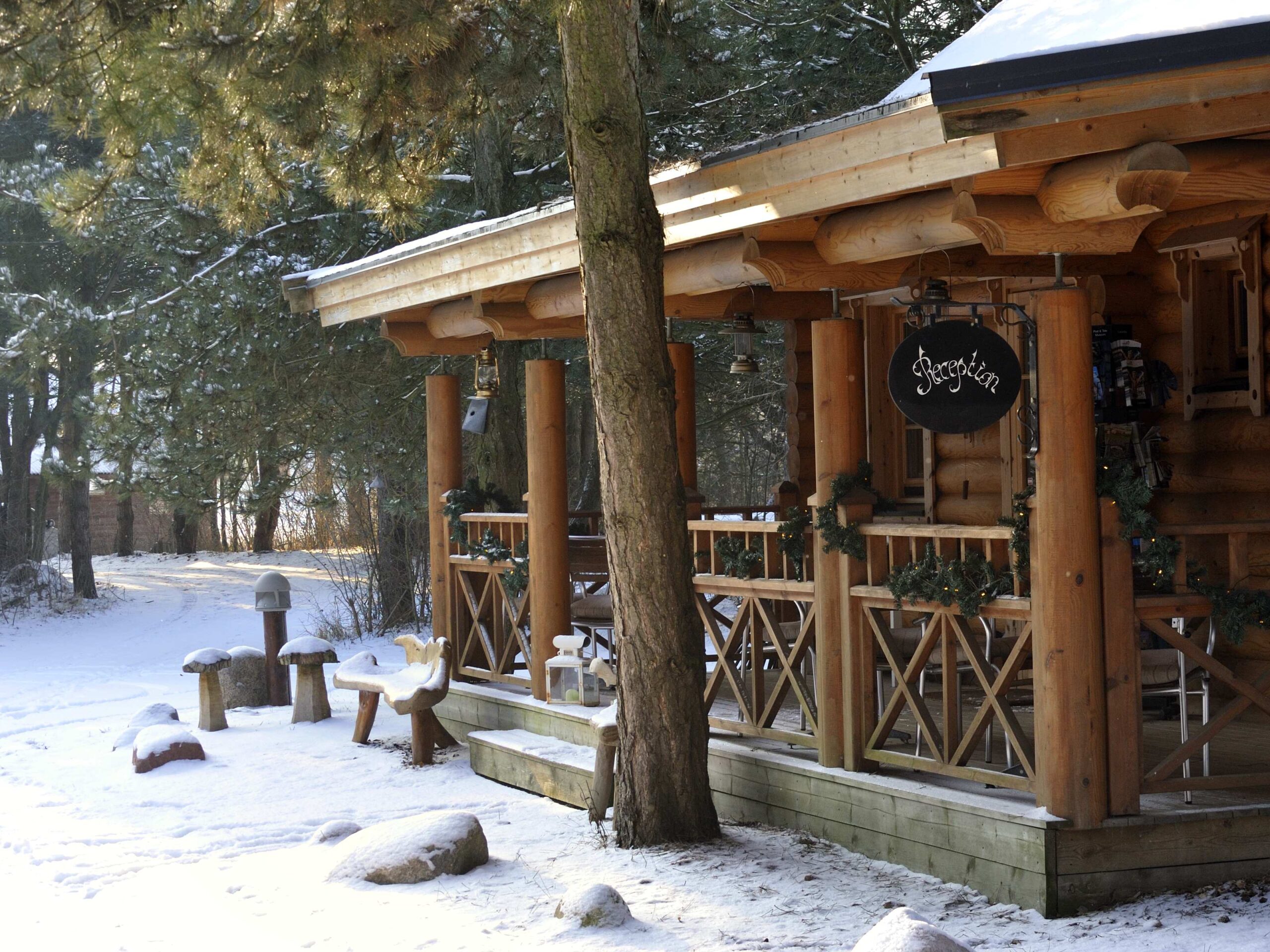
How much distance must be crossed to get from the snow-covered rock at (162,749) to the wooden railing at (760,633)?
375 centimetres

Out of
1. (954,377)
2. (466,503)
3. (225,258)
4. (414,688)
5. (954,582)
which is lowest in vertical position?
(414,688)

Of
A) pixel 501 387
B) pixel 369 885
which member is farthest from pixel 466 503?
pixel 369 885

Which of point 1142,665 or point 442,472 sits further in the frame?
point 442,472

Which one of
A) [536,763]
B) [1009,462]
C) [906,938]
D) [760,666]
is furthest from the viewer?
[1009,462]

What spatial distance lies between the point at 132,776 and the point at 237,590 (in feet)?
44.9

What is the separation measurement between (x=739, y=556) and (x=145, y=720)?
5.59 meters

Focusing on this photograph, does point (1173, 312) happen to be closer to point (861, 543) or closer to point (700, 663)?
point (861, 543)

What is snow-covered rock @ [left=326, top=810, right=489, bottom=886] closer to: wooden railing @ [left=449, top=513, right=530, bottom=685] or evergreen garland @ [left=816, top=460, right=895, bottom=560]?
evergreen garland @ [left=816, top=460, right=895, bottom=560]

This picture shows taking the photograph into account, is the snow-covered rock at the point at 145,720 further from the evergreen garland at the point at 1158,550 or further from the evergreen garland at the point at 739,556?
the evergreen garland at the point at 1158,550

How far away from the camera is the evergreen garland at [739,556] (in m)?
6.98

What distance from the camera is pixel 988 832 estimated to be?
213 inches

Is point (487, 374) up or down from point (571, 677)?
up

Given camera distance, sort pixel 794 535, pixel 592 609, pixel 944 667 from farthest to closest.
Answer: pixel 592 609
pixel 794 535
pixel 944 667

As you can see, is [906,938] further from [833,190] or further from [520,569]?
[520,569]
